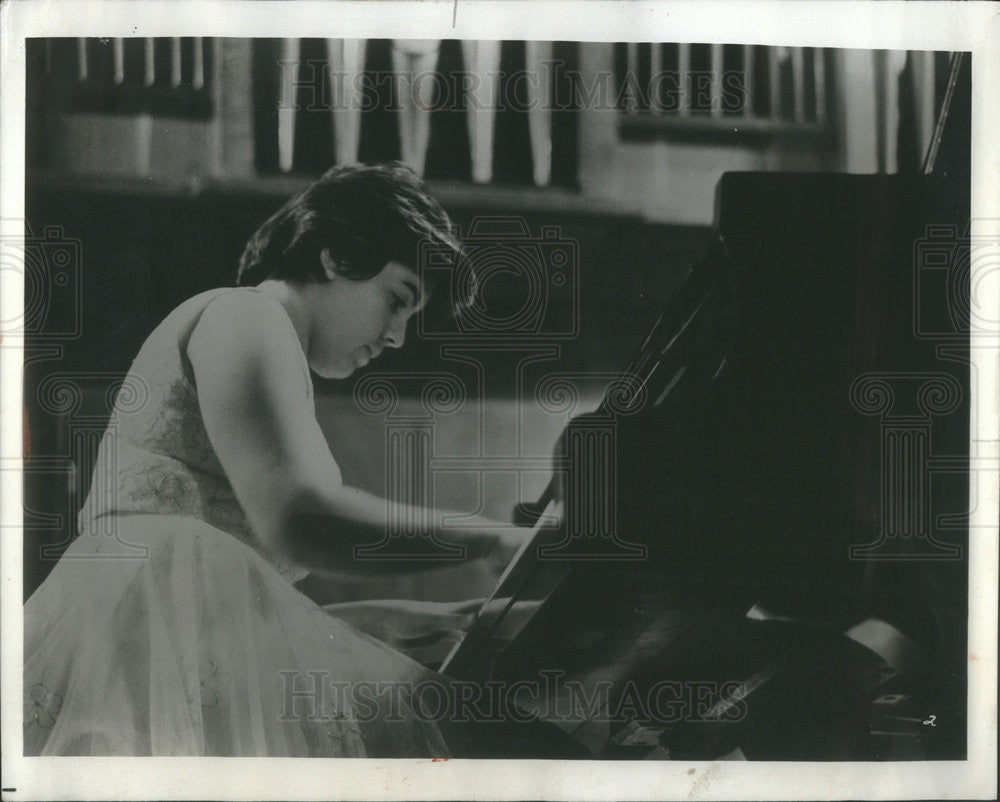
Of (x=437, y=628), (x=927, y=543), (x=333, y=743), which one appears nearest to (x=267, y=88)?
(x=437, y=628)

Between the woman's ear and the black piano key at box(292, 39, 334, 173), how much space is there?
0.26m

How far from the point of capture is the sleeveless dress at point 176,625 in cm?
231

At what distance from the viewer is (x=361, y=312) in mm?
2338

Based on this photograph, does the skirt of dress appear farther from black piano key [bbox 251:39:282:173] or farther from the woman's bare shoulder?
black piano key [bbox 251:39:282:173]

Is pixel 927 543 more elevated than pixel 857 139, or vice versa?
pixel 857 139

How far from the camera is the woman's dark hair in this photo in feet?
7.62

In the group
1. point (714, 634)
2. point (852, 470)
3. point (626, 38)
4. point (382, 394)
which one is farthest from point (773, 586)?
→ point (626, 38)

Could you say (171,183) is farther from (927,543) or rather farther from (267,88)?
(927,543)

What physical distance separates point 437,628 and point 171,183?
1655 millimetres

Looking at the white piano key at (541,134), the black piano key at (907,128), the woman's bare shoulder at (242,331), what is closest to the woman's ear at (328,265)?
the woman's bare shoulder at (242,331)

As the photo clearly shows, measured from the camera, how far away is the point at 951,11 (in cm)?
237

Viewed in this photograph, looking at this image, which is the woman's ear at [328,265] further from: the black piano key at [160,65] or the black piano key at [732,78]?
the black piano key at [732,78]

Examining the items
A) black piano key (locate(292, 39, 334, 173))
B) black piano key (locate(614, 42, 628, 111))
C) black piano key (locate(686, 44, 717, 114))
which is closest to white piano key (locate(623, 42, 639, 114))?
black piano key (locate(614, 42, 628, 111))

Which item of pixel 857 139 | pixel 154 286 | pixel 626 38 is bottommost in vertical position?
pixel 154 286
